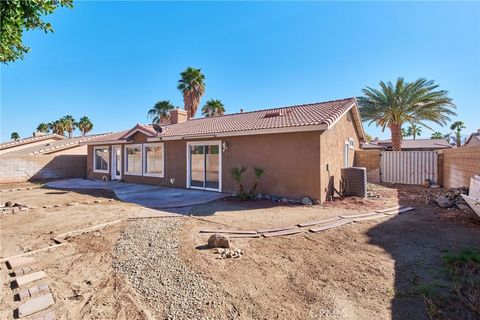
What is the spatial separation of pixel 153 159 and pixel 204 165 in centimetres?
437

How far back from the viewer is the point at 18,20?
3.59 m

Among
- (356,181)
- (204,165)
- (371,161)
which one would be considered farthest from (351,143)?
(204,165)

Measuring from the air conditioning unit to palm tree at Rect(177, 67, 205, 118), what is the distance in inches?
858

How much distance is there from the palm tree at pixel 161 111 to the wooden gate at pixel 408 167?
90.7 ft

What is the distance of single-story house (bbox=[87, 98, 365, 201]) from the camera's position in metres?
9.52

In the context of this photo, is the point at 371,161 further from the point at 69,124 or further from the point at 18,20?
the point at 69,124

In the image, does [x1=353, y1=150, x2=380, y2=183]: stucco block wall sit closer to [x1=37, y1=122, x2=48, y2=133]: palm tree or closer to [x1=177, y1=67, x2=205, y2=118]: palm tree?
[x1=177, y1=67, x2=205, y2=118]: palm tree

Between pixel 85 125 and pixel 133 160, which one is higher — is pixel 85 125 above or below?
above

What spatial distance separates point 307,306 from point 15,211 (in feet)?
33.1

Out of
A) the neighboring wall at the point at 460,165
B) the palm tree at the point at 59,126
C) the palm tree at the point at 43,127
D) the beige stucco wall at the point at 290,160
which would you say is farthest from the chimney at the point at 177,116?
the palm tree at the point at 43,127

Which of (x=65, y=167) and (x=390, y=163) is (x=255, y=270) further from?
(x=65, y=167)

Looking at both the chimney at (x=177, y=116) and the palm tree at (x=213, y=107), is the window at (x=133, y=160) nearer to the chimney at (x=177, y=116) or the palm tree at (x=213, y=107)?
the chimney at (x=177, y=116)

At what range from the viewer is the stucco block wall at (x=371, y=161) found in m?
15.9

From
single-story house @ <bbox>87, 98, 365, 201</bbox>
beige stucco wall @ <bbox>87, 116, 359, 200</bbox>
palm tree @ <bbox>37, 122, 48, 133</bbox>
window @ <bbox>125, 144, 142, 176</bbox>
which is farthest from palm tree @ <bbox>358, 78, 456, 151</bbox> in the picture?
palm tree @ <bbox>37, 122, 48, 133</bbox>
